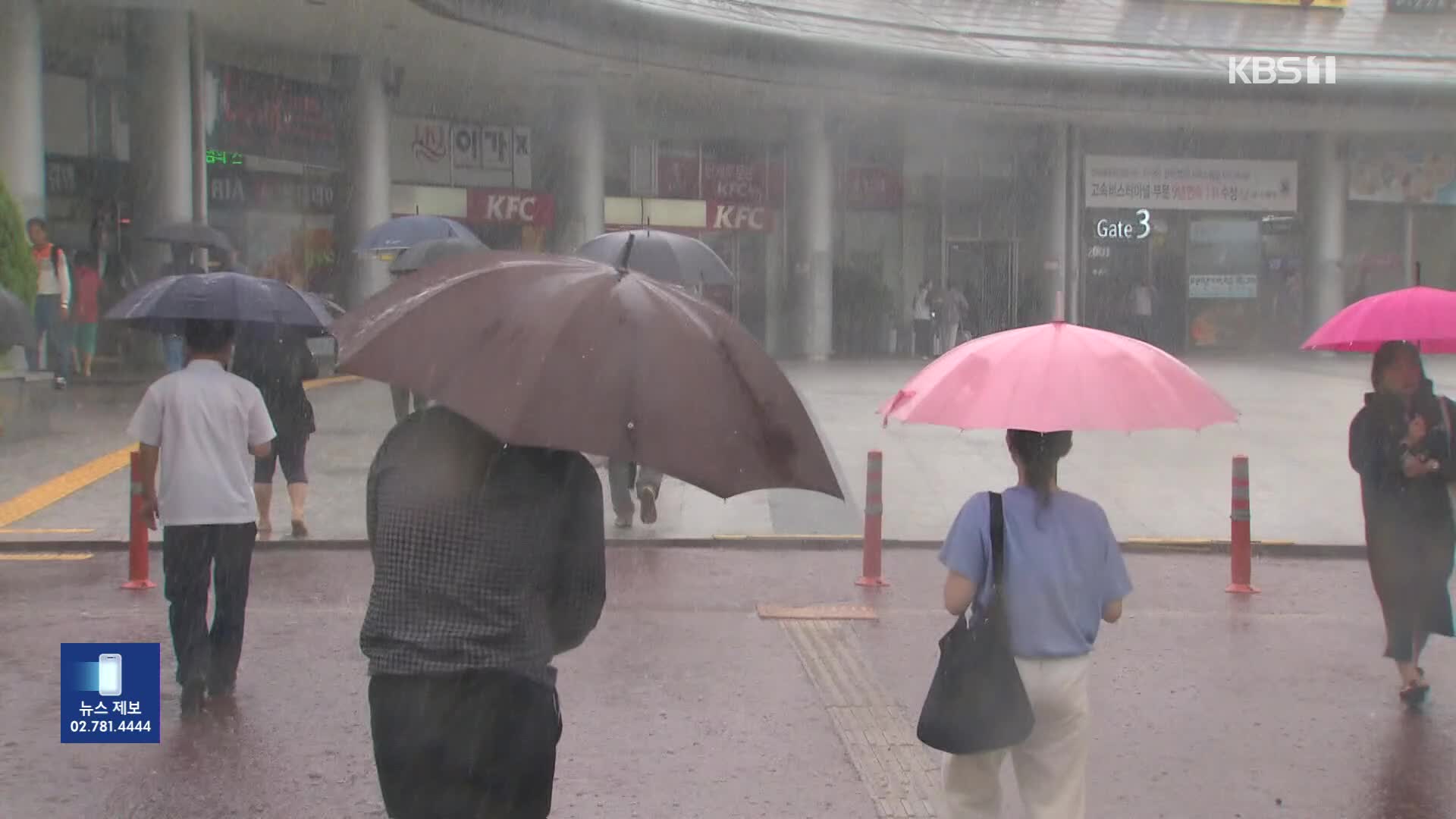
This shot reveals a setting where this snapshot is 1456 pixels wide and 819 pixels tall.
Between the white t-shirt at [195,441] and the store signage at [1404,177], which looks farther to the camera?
the store signage at [1404,177]

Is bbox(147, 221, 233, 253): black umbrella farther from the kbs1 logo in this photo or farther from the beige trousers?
the kbs1 logo

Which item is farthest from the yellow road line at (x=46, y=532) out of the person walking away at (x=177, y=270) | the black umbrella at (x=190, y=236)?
the black umbrella at (x=190, y=236)

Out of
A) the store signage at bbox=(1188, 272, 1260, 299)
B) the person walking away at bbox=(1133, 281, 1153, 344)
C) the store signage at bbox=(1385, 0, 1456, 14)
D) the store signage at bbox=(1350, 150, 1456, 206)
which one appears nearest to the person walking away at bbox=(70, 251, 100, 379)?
the person walking away at bbox=(1133, 281, 1153, 344)

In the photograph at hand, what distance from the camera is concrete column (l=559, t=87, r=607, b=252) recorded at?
27359 millimetres

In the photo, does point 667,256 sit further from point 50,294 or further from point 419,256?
point 50,294

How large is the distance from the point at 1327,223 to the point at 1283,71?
466 centimetres

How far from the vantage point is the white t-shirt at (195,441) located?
253 inches

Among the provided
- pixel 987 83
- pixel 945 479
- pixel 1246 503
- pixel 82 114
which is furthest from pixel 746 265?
pixel 1246 503

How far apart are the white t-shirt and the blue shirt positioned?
349cm

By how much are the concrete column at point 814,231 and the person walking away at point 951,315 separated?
290 centimetres

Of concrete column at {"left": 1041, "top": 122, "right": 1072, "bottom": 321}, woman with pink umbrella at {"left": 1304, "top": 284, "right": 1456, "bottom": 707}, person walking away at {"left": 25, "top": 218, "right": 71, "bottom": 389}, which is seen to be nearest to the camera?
woman with pink umbrella at {"left": 1304, "top": 284, "right": 1456, "bottom": 707}

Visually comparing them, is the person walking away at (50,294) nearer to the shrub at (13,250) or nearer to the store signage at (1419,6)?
the shrub at (13,250)

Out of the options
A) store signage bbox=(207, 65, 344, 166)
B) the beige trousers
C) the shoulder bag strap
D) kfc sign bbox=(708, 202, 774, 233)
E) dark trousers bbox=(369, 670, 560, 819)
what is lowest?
the beige trousers

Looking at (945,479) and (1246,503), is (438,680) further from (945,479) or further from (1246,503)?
(945,479)
